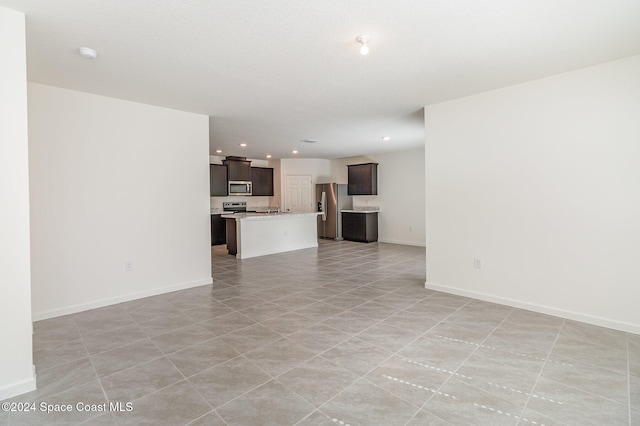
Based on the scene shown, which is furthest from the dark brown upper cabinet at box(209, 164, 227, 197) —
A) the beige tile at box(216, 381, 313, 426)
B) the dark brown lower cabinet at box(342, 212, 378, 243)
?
the beige tile at box(216, 381, 313, 426)

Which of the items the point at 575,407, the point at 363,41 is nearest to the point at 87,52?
the point at 363,41

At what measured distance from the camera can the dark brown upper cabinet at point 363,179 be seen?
9.29m

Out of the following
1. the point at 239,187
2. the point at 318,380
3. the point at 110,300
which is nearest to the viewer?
the point at 318,380

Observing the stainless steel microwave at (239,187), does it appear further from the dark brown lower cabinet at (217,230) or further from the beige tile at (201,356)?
the beige tile at (201,356)

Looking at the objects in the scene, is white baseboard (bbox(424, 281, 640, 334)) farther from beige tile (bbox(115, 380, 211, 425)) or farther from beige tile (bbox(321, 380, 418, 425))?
beige tile (bbox(115, 380, 211, 425))

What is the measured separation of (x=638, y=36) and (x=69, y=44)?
464 centimetres

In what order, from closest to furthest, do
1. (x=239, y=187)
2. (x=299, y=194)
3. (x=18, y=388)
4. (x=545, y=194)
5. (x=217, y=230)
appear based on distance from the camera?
(x=18, y=388) → (x=545, y=194) → (x=217, y=230) → (x=239, y=187) → (x=299, y=194)

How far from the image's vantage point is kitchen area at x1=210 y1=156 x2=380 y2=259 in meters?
7.72

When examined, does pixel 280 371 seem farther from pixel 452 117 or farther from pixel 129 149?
pixel 452 117

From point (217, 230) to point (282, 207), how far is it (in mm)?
2210

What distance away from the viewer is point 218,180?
29.5 feet

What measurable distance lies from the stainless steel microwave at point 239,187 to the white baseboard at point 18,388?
288 inches

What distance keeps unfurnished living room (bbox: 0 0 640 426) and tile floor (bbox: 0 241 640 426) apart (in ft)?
0.07

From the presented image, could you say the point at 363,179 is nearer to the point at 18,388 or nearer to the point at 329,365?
the point at 329,365
